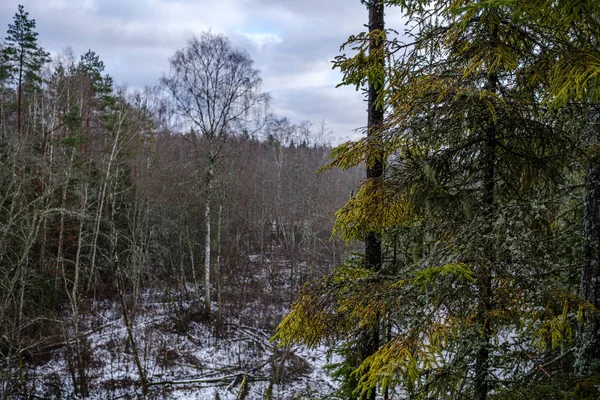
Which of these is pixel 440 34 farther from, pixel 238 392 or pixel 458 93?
pixel 238 392

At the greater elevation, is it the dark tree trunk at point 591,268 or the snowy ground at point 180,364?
the dark tree trunk at point 591,268

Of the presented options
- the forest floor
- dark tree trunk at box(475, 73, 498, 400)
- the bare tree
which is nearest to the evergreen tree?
the bare tree

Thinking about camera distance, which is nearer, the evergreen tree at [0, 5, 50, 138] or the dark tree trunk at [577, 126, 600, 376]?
the dark tree trunk at [577, 126, 600, 376]

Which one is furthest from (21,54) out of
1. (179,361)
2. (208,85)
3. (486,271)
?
(486,271)

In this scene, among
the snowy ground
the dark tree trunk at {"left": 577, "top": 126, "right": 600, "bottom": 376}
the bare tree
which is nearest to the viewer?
the dark tree trunk at {"left": 577, "top": 126, "right": 600, "bottom": 376}

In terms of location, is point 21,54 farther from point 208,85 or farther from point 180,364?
point 180,364

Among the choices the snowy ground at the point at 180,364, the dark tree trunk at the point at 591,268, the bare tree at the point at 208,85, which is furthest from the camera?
the bare tree at the point at 208,85

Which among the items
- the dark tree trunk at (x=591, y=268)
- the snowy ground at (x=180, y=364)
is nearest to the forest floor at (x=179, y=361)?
the snowy ground at (x=180, y=364)

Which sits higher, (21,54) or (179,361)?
(21,54)

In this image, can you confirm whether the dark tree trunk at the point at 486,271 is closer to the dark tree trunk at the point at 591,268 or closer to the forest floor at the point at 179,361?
the dark tree trunk at the point at 591,268

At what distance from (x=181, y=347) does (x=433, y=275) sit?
42.6ft

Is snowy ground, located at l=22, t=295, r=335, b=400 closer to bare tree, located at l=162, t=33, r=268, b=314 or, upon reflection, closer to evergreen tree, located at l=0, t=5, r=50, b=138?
bare tree, located at l=162, t=33, r=268, b=314

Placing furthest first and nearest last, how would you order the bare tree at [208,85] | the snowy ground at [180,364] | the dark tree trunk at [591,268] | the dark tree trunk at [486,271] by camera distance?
the bare tree at [208,85] → the snowy ground at [180,364] → the dark tree trunk at [591,268] → the dark tree trunk at [486,271]

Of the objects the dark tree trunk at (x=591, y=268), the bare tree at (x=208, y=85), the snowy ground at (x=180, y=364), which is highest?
the bare tree at (x=208, y=85)
